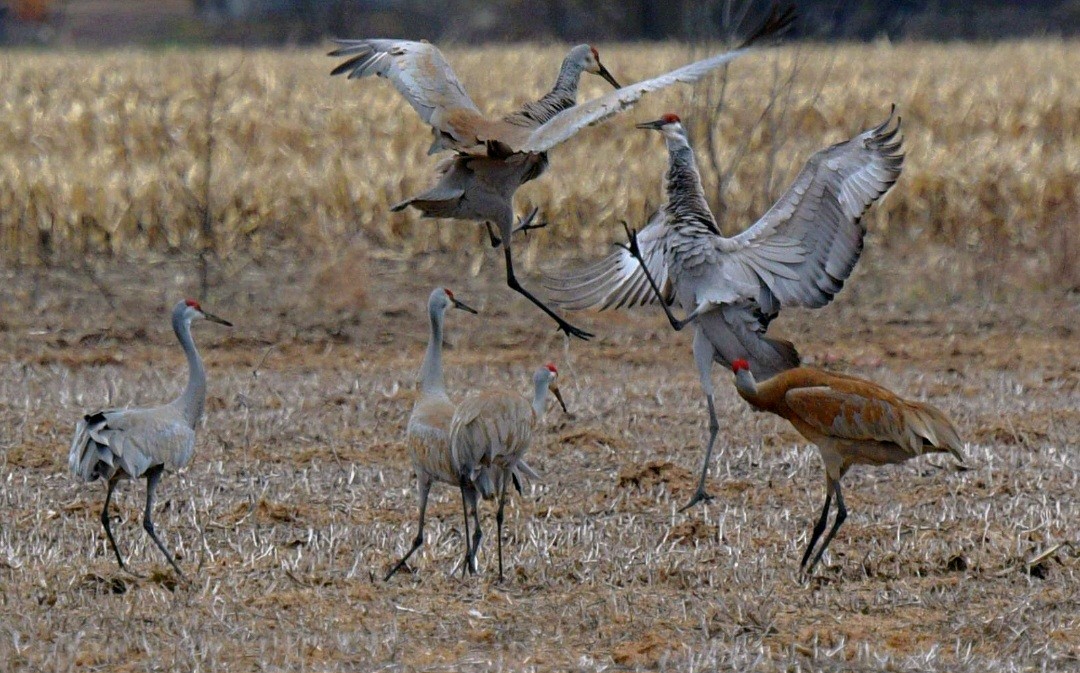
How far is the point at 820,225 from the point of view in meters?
7.56

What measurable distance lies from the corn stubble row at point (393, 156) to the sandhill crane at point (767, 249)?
15.6ft

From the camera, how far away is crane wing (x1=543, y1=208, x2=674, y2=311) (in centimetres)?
843

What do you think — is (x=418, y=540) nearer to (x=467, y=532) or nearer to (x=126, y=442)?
(x=467, y=532)

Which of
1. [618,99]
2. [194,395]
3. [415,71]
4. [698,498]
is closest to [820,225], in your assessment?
[618,99]

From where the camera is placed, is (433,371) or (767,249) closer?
(433,371)

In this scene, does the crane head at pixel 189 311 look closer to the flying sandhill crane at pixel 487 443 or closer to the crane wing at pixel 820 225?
the flying sandhill crane at pixel 487 443

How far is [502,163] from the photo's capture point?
791 cm

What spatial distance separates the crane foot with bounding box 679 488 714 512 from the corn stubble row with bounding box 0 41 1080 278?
5618 millimetres

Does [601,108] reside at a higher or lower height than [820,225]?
higher

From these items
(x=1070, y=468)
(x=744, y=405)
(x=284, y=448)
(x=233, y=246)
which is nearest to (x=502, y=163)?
(x=284, y=448)

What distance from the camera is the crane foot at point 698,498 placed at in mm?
7136

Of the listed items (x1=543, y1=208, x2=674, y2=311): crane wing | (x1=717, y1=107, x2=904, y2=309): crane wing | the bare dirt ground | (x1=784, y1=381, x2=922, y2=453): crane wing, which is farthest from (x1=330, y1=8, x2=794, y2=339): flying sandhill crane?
(x1=784, y1=381, x2=922, y2=453): crane wing

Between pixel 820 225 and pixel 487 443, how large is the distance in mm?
2482

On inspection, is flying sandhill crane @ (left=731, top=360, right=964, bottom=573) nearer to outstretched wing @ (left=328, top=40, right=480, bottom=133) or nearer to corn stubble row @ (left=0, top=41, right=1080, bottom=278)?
outstretched wing @ (left=328, top=40, right=480, bottom=133)
